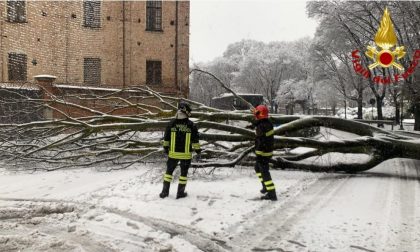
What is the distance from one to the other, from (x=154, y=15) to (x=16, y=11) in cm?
A: 777

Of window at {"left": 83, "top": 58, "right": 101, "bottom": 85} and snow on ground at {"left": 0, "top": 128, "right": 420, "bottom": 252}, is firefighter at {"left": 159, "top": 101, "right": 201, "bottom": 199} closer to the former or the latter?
snow on ground at {"left": 0, "top": 128, "right": 420, "bottom": 252}

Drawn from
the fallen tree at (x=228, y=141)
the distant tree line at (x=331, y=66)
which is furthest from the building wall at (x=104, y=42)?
the fallen tree at (x=228, y=141)

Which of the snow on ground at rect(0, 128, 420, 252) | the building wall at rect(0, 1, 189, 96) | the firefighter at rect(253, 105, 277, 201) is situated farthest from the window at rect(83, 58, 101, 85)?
the firefighter at rect(253, 105, 277, 201)

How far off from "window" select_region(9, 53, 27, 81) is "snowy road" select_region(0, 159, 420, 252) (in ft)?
50.7

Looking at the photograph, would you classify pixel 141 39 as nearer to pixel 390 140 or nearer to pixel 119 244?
pixel 390 140

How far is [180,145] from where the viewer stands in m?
6.06

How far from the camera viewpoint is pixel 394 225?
4.71 metres

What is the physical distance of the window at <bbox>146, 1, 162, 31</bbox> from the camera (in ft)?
75.5

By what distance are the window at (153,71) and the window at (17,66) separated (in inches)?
272

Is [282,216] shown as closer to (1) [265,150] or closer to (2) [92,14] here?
(1) [265,150]

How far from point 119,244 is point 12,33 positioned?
20653 mm

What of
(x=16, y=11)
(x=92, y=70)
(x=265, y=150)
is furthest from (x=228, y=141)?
(x=16, y=11)

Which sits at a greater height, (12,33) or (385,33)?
(12,33)

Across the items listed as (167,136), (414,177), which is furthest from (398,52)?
(167,136)
